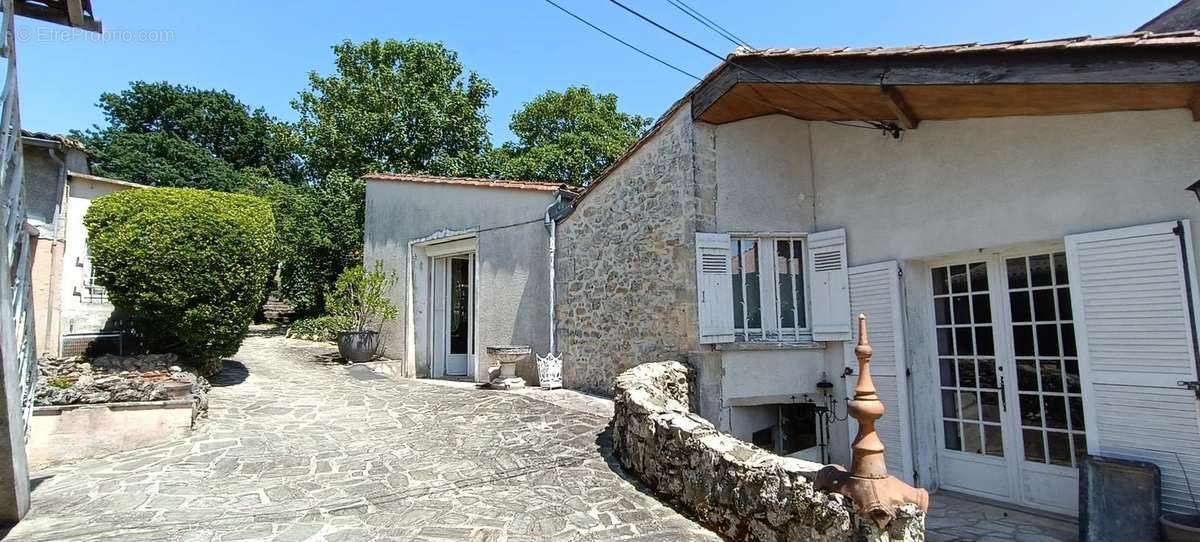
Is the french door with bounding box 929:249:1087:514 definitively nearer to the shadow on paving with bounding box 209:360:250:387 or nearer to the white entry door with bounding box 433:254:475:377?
the white entry door with bounding box 433:254:475:377

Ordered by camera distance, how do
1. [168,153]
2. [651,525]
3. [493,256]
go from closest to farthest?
[651,525]
[493,256]
[168,153]

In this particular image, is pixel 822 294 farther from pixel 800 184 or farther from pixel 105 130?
pixel 105 130

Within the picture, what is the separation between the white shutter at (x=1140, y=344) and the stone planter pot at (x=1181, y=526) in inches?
10.1

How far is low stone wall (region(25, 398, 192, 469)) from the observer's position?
5246mm

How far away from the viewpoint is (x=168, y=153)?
2384 centimetres

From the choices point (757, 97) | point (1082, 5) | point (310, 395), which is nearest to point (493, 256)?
point (310, 395)

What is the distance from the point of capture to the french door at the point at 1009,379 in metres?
5.41

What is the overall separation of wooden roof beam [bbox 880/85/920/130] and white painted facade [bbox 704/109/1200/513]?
20 centimetres

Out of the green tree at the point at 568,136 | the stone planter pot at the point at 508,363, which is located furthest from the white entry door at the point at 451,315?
the green tree at the point at 568,136

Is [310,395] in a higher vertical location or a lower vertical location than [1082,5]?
lower

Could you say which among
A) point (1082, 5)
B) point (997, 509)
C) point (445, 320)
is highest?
point (1082, 5)

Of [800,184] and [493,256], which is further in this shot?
[493,256]

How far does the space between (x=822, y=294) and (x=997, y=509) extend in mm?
2824

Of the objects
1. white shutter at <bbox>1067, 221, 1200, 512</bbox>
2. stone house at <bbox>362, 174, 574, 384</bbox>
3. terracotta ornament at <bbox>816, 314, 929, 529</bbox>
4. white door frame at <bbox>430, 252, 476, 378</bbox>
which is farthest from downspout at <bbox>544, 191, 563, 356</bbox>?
white shutter at <bbox>1067, 221, 1200, 512</bbox>
